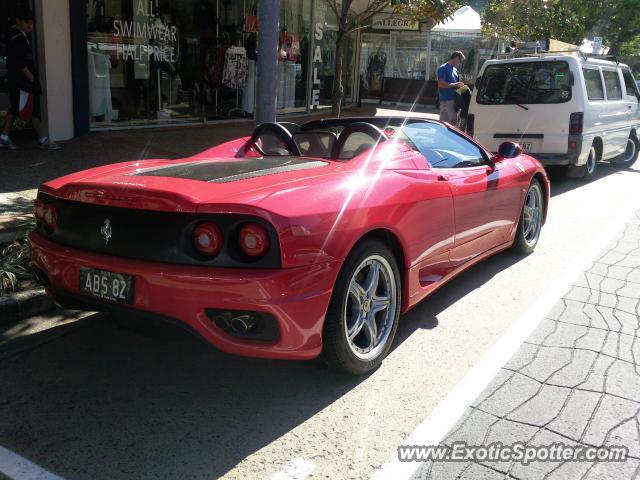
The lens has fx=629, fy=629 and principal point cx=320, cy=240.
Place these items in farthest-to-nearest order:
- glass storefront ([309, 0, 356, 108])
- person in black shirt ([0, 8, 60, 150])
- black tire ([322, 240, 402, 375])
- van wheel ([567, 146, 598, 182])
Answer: glass storefront ([309, 0, 356, 108]) < van wheel ([567, 146, 598, 182]) < person in black shirt ([0, 8, 60, 150]) < black tire ([322, 240, 402, 375])

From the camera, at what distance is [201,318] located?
289cm

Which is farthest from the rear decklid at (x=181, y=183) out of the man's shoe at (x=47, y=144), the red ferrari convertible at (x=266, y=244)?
the man's shoe at (x=47, y=144)

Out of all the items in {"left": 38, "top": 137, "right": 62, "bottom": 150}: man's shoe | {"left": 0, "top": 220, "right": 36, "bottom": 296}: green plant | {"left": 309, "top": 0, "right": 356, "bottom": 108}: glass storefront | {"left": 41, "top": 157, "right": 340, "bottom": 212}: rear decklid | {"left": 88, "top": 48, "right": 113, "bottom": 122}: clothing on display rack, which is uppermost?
{"left": 309, "top": 0, "right": 356, "bottom": 108}: glass storefront

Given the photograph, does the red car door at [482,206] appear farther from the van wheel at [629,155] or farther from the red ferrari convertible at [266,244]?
the van wheel at [629,155]

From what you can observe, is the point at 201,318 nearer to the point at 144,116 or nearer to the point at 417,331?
the point at 417,331

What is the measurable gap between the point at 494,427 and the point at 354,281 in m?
1.01

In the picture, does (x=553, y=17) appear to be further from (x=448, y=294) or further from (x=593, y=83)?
(x=448, y=294)

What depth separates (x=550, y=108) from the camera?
371 inches

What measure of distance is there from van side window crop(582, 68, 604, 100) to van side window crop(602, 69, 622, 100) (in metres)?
0.29

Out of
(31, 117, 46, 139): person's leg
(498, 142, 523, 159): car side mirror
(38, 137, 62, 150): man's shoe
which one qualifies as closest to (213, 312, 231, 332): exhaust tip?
(498, 142, 523, 159): car side mirror

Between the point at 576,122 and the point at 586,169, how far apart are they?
1.27 meters

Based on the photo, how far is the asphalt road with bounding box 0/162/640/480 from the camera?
2746mm

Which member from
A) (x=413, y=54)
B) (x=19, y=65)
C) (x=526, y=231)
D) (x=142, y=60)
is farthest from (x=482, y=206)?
(x=413, y=54)

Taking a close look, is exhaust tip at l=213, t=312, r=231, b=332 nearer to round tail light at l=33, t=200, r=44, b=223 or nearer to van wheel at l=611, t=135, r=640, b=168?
round tail light at l=33, t=200, r=44, b=223
